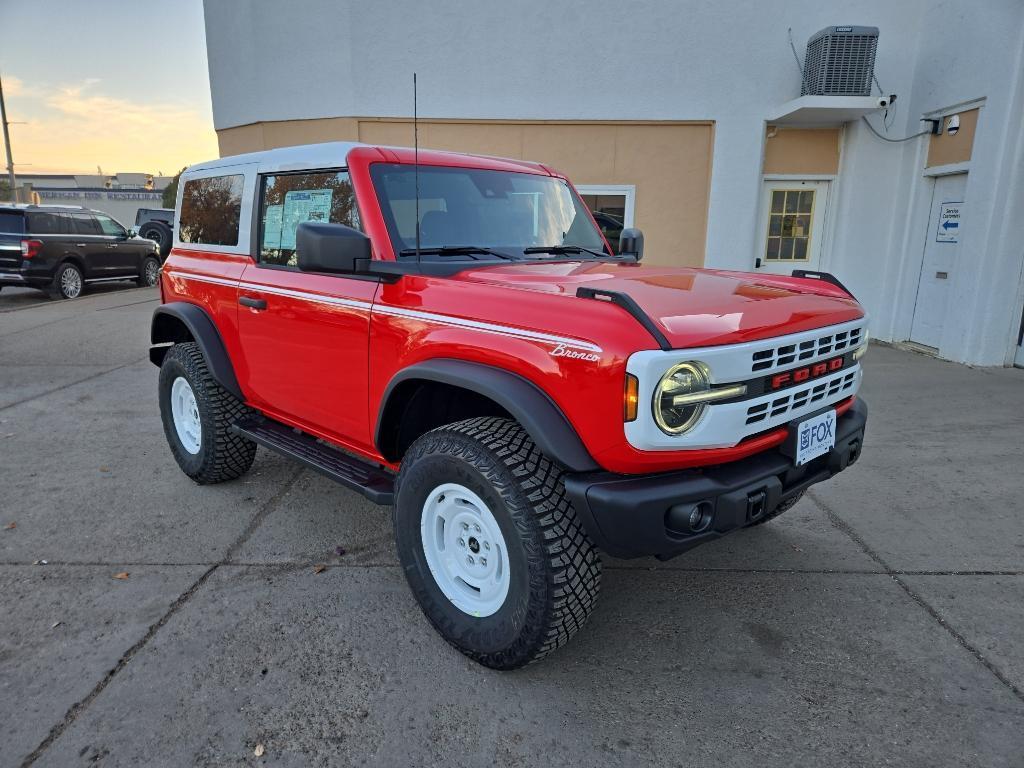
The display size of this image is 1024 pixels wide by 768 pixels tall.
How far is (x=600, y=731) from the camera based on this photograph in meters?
2.30

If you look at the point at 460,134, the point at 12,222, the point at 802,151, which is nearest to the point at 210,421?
the point at 460,134

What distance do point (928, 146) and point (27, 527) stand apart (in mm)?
10622

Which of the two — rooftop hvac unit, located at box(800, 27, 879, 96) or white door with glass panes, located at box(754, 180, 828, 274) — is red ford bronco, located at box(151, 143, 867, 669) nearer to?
rooftop hvac unit, located at box(800, 27, 879, 96)

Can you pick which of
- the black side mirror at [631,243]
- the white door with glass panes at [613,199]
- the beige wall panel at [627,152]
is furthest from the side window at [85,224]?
the black side mirror at [631,243]

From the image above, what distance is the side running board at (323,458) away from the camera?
3035 mm

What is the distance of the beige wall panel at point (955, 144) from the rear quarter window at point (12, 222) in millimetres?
15425

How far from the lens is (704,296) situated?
2.55 metres

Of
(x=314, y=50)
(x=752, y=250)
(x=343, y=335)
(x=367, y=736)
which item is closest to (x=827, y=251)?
(x=752, y=250)

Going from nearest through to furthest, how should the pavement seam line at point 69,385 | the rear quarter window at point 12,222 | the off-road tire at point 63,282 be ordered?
the pavement seam line at point 69,385
the rear quarter window at point 12,222
the off-road tire at point 63,282

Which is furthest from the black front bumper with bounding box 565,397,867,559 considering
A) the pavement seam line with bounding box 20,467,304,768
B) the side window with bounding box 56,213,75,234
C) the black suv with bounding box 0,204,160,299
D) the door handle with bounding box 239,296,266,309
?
the side window with bounding box 56,213,75,234

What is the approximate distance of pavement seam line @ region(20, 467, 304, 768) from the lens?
223 centimetres

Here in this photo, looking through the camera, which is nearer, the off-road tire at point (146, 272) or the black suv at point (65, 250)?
the black suv at point (65, 250)

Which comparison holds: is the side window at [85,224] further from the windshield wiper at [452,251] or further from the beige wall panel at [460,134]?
the windshield wiper at [452,251]

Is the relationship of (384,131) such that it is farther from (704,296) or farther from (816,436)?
(816,436)
